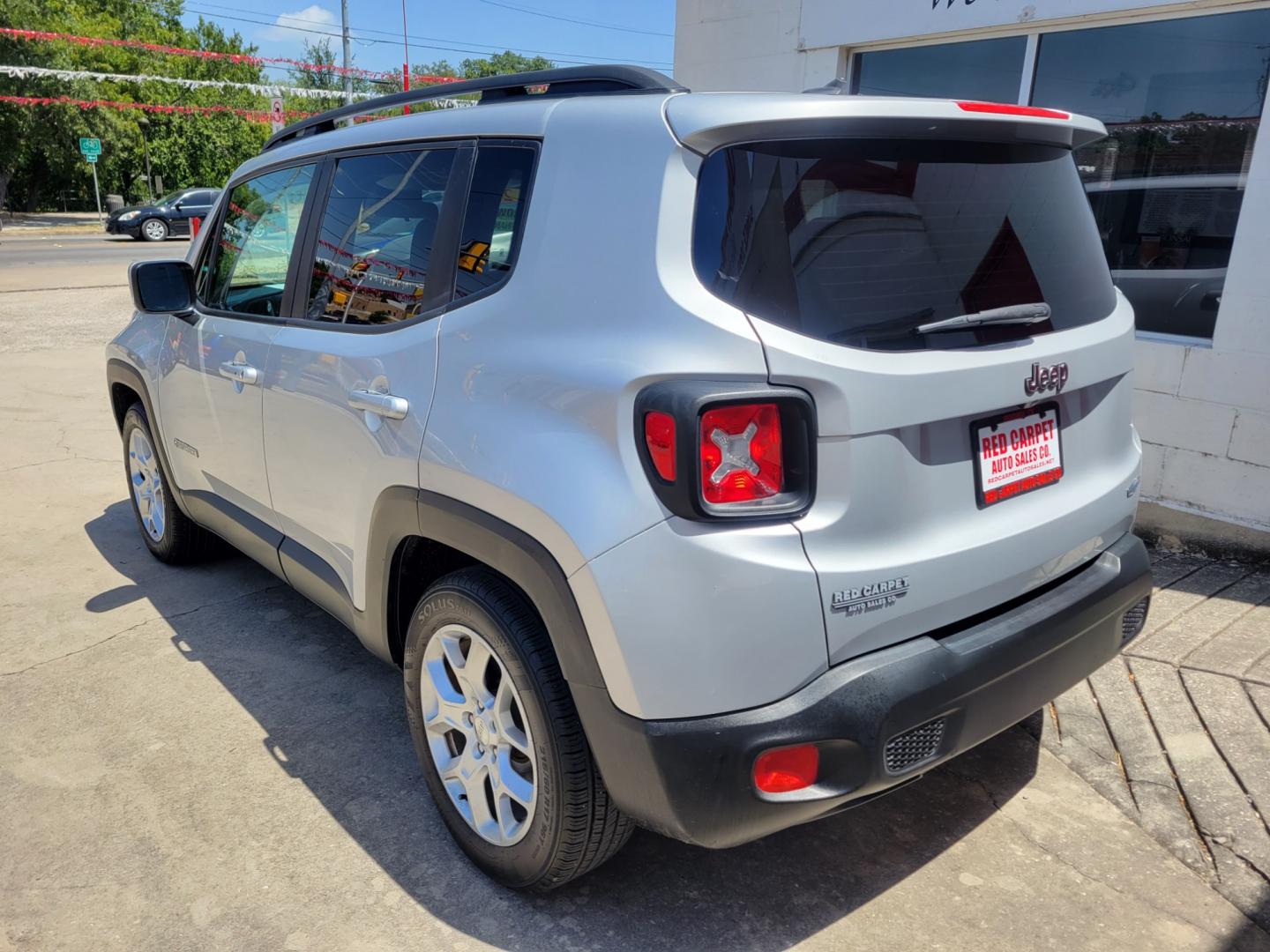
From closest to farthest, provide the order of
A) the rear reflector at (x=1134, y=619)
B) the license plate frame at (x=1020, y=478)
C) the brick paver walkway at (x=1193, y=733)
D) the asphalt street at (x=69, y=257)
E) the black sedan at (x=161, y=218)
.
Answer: the license plate frame at (x=1020, y=478) → the rear reflector at (x=1134, y=619) → the brick paver walkway at (x=1193, y=733) → the asphalt street at (x=69, y=257) → the black sedan at (x=161, y=218)

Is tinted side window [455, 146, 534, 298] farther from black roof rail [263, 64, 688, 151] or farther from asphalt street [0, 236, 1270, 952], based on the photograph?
asphalt street [0, 236, 1270, 952]

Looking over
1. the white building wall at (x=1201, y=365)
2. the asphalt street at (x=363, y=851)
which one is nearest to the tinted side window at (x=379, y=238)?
the asphalt street at (x=363, y=851)

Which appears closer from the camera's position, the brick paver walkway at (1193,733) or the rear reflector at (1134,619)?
the rear reflector at (1134,619)

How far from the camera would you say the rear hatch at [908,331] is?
1953mm

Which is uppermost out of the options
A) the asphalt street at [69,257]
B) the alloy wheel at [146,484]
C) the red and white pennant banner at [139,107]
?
the red and white pennant banner at [139,107]

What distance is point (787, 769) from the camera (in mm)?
1979

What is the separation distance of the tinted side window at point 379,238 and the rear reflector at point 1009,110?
1.31m

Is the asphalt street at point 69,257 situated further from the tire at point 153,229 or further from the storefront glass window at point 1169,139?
the storefront glass window at point 1169,139

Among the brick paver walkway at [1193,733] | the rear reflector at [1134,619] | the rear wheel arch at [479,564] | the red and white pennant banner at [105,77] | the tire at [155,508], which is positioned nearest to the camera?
the rear wheel arch at [479,564]

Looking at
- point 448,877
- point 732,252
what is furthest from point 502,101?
point 448,877

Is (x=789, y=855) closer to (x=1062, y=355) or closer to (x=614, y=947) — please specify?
(x=614, y=947)

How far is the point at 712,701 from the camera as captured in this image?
1926mm

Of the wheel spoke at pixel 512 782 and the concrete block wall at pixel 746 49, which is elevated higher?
the concrete block wall at pixel 746 49

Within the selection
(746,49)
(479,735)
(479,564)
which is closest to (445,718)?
(479,735)
